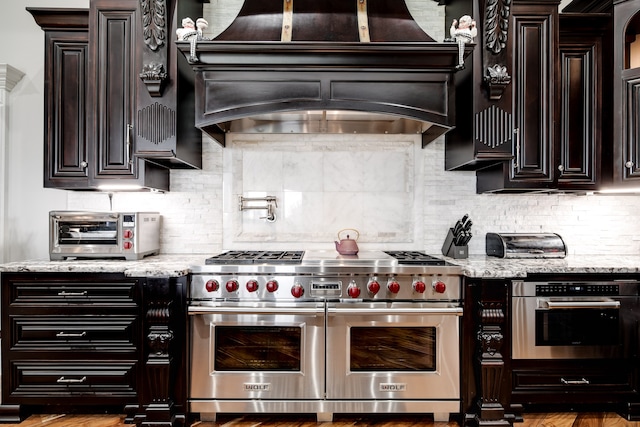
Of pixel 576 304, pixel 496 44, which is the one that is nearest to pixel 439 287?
pixel 576 304

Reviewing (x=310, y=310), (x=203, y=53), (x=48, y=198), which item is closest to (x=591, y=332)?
(x=310, y=310)

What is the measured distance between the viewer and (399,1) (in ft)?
7.89

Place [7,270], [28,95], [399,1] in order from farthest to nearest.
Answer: [28,95]
[399,1]
[7,270]

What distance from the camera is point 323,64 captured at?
225cm

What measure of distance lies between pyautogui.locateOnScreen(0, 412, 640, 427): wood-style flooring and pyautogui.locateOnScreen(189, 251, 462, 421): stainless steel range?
0.27ft

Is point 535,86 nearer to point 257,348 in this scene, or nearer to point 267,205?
point 267,205

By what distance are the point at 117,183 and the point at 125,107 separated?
52 cm

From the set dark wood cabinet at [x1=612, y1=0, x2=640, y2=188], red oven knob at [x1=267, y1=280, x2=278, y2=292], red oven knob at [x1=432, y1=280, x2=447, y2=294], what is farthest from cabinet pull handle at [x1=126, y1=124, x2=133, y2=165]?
dark wood cabinet at [x1=612, y1=0, x2=640, y2=188]

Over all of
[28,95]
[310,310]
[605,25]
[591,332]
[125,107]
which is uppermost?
[605,25]

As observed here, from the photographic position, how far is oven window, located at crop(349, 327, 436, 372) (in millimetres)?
2242

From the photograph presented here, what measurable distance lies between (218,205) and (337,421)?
1.80 meters

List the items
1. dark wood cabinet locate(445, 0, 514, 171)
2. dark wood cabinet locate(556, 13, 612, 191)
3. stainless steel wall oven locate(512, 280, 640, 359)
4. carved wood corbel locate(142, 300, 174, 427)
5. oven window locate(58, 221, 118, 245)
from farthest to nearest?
1. dark wood cabinet locate(556, 13, 612, 191)
2. oven window locate(58, 221, 118, 245)
3. dark wood cabinet locate(445, 0, 514, 171)
4. stainless steel wall oven locate(512, 280, 640, 359)
5. carved wood corbel locate(142, 300, 174, 427)

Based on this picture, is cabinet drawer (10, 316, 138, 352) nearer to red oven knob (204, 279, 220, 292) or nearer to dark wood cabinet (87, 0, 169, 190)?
red oven knob (204, 279, 220, 292)

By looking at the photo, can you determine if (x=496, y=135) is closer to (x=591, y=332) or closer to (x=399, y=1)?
(x=399, y=1)
